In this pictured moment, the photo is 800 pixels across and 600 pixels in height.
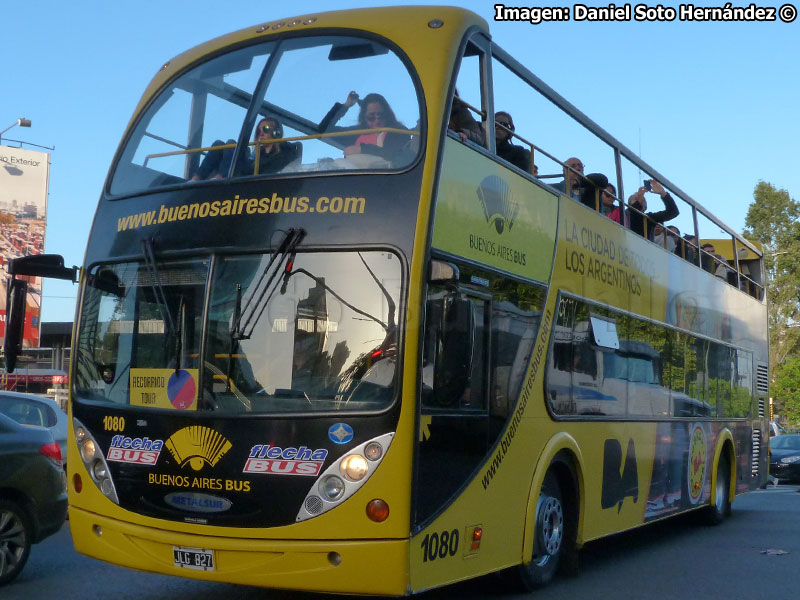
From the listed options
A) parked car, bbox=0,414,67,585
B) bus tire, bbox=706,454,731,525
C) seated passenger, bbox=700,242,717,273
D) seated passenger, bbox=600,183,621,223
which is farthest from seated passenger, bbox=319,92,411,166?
bus tire, bbox=706,454,731,525

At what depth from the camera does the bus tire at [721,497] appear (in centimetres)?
1428

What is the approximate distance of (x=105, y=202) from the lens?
7.80 metres

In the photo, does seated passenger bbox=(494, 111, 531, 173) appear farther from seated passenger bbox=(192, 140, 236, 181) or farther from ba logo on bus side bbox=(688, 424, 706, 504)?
ba logo on bus side bbox=(688, 424, 706, 504)

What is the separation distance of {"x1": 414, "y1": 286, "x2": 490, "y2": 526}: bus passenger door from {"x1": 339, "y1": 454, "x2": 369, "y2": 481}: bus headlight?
13.3 inches

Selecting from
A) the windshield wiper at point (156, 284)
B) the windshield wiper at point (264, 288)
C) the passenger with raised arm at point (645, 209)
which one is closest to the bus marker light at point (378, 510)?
the windshield wiper at point (264, 288)

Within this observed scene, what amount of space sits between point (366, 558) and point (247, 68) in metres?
3.75

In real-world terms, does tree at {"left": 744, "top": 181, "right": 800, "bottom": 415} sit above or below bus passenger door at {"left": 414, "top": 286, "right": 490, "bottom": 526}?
above

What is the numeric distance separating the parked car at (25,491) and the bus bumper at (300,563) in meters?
2.12

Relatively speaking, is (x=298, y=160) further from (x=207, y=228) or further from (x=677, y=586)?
(x=677, y=586)

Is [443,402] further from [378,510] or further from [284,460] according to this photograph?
[284,460]

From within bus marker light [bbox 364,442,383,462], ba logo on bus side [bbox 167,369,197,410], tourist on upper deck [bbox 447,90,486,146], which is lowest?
bus marker light [bbox 364,442,383,462]

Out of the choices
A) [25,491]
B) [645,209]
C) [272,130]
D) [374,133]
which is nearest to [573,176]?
[645,209]

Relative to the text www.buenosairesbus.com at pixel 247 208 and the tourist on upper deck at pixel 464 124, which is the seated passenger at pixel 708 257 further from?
the text www.buenosairesbus.com at pixel 247 208

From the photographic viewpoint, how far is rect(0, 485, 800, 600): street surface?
8086mm
